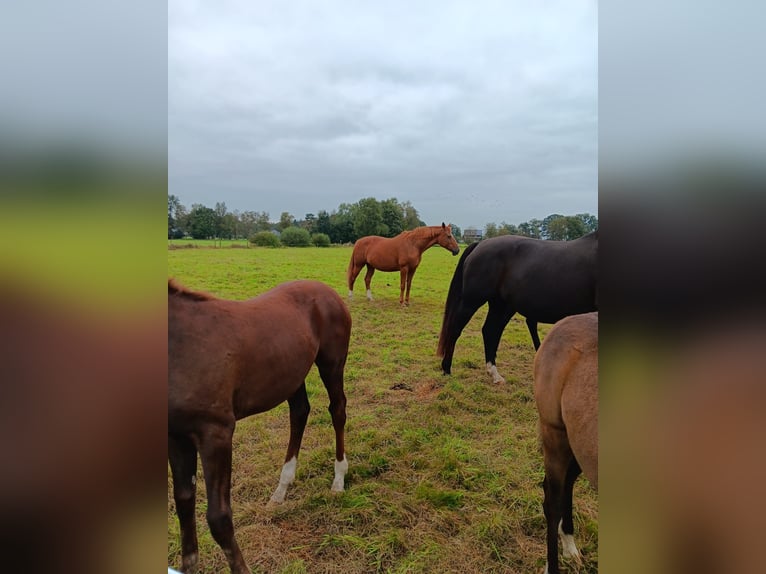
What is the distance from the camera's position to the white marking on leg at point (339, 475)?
2.52 m

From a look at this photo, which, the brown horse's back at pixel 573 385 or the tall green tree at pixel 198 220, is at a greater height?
the tall green tree at pixel 198 220

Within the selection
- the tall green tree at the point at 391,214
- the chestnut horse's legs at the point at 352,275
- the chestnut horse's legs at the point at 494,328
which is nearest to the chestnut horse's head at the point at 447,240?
the tall green tree at the point at 391,214

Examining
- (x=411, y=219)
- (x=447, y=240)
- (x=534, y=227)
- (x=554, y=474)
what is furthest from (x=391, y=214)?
(x=554, y=474)

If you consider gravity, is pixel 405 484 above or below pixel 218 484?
below

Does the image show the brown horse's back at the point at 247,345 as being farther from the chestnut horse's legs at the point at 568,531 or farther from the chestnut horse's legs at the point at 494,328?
the chestnut horse's legs at the point at 494,328

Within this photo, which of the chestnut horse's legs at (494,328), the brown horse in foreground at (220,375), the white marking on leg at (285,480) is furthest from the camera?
the chestnut horse's legs at (494,328)

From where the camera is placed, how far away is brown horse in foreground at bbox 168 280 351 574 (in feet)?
5.16

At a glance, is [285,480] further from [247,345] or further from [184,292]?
[184,292]

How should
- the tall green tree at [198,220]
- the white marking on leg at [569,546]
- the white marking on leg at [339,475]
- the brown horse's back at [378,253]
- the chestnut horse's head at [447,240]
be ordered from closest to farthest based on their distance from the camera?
the tall green tree at [198,220], the white marking on leg at [569,546], the white marking on leg at [339,475], the chestnut horse's head at [447,240], the brown horse's back at [378,253]

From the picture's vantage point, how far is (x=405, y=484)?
2588 millimetres

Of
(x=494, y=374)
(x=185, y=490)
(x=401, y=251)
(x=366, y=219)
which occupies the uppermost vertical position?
(x=366, y=219)

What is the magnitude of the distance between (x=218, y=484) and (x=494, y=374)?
336 cm
